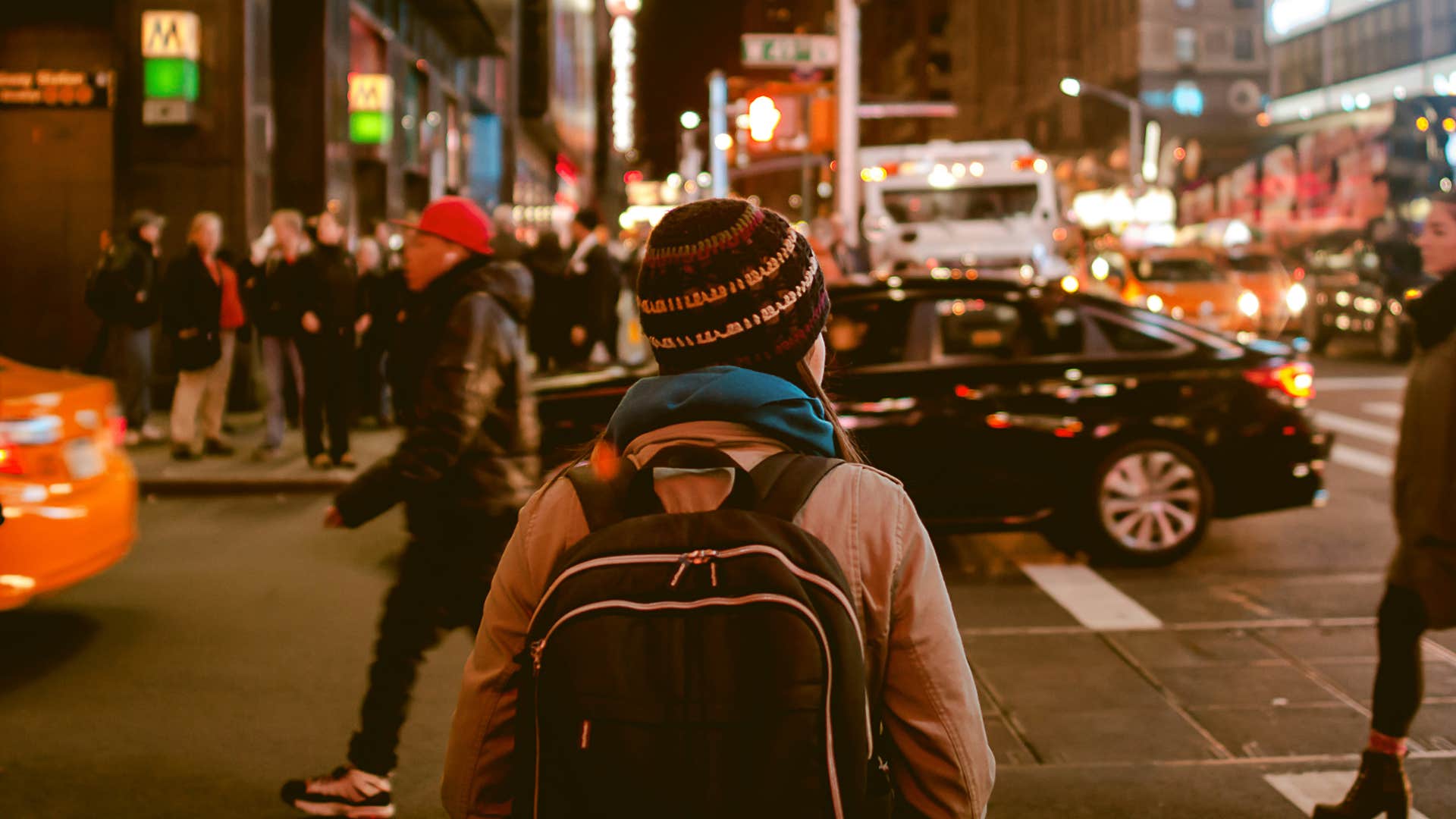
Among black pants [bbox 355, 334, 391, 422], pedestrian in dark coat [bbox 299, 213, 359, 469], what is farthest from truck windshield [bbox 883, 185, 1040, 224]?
pedestrian in dark coat [bbox 299, 213, 359, 469]

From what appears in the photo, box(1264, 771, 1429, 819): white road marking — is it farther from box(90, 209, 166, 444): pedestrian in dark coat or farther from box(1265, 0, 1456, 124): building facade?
box(1265, 0, 1456, 124): building facade

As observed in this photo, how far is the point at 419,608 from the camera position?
15.0 ft

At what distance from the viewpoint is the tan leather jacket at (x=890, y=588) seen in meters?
1.92

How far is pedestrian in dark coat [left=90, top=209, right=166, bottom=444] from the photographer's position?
12.8m

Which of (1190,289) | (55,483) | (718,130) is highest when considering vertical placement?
(718,130)

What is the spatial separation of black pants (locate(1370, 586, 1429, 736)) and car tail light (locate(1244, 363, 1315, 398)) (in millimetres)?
4677

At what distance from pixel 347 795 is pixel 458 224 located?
1.80 metres

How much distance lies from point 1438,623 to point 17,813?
4.31m

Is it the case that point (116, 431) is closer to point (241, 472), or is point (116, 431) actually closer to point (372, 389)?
point (241, 472)

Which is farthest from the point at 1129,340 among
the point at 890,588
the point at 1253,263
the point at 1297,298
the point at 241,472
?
the point at 1297,298

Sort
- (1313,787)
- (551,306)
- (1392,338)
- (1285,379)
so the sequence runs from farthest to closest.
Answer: (1392,338) → (551,306) → (1285,379) → (1313,787)

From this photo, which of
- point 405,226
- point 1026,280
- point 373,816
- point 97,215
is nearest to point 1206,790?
point 373,816

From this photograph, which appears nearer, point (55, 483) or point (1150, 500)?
point (55, 483)

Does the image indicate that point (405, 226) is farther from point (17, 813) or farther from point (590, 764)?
point (590, 764)
